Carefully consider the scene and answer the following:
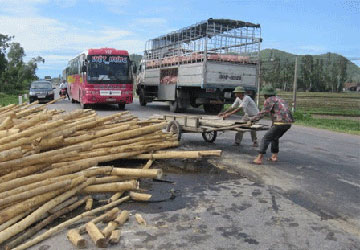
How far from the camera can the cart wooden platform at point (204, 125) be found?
7196 millimetres

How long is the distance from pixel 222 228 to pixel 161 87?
16.7 metres

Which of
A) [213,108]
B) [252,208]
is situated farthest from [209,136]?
[213,108]

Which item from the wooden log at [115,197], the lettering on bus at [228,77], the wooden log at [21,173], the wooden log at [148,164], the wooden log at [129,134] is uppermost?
the lettering on bus at [228,77]

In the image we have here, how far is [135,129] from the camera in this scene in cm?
633

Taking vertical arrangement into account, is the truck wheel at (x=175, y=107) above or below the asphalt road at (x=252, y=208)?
above

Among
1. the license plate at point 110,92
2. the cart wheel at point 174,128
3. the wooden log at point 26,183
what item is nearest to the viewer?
the wooden log at point 26,183

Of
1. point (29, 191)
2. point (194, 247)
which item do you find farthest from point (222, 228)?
point (29, 191)

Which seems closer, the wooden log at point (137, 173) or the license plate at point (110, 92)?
the wooden log at point (137, 173)

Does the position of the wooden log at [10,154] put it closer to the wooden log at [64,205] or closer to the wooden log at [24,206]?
the wooden log at [24,206]

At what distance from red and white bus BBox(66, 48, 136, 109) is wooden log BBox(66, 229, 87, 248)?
15.4 metres

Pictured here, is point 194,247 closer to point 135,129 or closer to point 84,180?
point 84,180

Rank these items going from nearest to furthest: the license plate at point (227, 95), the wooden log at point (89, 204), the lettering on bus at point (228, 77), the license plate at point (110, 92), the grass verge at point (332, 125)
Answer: the wooden log at point (89, 204) → the grass verge at point (332, 125) → the lettering on bus at point (228, 77) → the license plate at point (227, 95) → the license plate at point (110, 92)

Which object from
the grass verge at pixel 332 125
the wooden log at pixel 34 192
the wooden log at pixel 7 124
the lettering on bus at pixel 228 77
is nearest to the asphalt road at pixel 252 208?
the wooden log at pixel 34 192

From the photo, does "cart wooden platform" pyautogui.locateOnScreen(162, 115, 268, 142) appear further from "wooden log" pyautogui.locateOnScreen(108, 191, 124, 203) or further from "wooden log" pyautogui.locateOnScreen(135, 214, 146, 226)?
"wooden log" pyautogui.locateOnScreen(135, 214, 146, 226)
